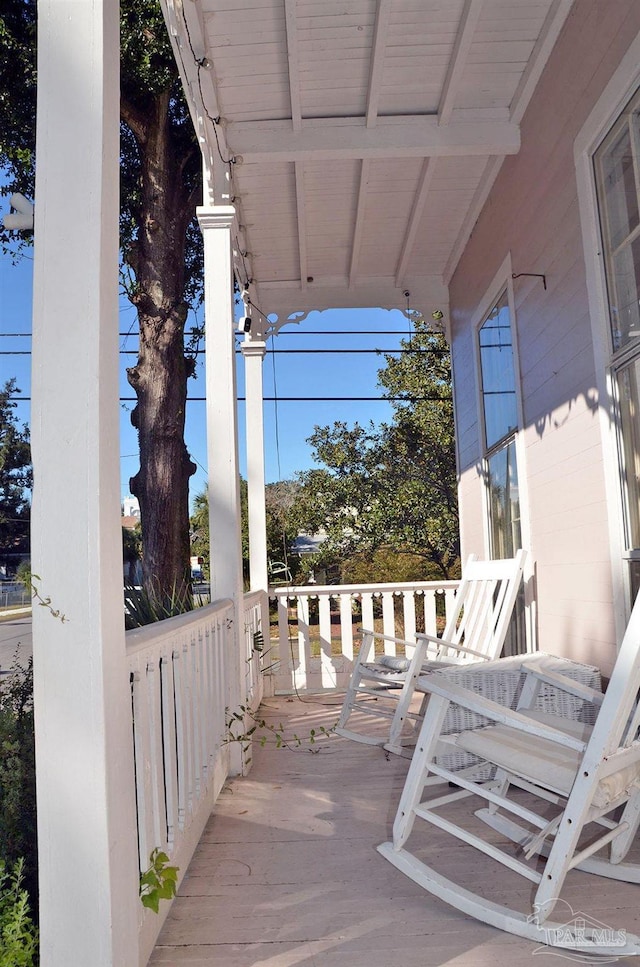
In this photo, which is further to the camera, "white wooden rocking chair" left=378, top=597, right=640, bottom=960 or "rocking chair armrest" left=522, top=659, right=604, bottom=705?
"rocking chair armrest" left=522, top=659, right=604, bottom=705

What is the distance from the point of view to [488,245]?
15.6ft

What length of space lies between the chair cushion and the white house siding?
89 centimetres

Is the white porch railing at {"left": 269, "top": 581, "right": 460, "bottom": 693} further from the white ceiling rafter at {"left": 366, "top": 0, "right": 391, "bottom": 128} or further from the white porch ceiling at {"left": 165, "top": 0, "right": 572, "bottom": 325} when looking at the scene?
the white ceiling rafter at {"left": 366, "top": 0, "right": 391, "bottom": 128}

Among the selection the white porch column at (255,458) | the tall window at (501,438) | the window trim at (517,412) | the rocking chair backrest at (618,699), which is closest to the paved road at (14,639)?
the rocking chair backrest at (618,699)

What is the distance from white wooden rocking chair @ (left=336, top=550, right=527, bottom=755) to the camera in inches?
153

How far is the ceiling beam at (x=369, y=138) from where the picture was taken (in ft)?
12.5

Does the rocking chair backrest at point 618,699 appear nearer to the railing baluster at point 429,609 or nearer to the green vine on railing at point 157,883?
the green vine on railing at point 157,883

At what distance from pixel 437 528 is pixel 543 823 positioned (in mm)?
9907

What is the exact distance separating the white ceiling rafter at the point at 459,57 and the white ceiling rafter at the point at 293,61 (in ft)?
2.16

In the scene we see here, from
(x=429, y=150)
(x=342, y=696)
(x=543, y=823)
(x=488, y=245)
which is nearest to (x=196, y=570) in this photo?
(x=342, y=696)

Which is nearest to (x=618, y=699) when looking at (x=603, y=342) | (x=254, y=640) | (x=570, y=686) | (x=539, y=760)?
(x=539, y=760)

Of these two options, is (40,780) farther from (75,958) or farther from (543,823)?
(543,823)

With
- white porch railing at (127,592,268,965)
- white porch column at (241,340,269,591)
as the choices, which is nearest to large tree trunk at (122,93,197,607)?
white porch column at (241,340,269,591)

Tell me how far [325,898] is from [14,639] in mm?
1120
